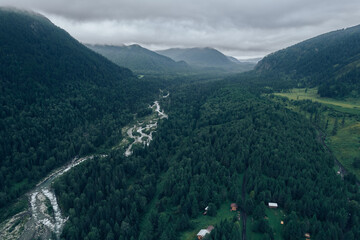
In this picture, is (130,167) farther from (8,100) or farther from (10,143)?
(8,100)

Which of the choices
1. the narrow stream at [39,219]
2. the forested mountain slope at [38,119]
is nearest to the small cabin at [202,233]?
the narrow stream at [39,219]

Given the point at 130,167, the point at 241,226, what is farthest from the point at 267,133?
the point at 130,167

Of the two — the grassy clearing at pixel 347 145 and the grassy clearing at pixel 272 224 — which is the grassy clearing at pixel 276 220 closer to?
the grassy clearing at pixel 272 224

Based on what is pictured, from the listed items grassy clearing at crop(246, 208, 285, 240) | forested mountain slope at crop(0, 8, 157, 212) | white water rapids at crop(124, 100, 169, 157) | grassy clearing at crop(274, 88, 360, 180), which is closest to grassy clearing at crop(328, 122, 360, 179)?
grassy clearing at crop(274, 88, 360, 180)

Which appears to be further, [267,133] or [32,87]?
[32,87]

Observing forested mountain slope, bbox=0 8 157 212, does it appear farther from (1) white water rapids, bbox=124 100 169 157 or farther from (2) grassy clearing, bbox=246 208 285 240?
(2) grassy clearing, bbox=246 208 285 240

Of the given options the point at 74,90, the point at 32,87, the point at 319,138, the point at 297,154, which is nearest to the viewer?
the point at 297,154
